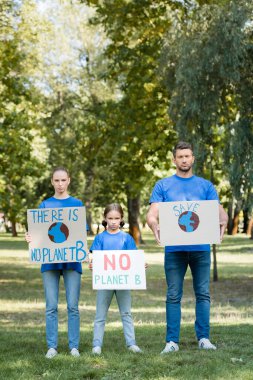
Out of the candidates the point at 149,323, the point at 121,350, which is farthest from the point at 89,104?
the point at 121,350

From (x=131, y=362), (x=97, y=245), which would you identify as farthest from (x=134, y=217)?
(x=131, y=362)

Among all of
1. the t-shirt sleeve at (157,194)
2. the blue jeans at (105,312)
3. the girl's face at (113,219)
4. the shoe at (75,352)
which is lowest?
the shoe at (75,352)

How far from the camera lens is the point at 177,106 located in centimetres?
1730

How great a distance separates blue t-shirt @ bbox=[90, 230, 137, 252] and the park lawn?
1089mm

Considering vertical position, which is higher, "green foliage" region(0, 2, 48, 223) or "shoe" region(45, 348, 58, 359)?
"green foliage" region(0, 2, 48, 223)

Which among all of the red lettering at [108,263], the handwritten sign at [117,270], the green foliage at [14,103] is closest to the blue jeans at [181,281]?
the handwritten sign at [117,270]

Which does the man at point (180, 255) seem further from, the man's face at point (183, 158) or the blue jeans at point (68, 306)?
the blue jeans at point (68, 306)

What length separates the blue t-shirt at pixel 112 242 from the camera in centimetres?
765

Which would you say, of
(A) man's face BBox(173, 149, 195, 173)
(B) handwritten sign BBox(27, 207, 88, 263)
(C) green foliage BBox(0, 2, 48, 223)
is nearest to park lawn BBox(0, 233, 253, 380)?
(B) handwritten sign BBox(27, 207, 88, 263)

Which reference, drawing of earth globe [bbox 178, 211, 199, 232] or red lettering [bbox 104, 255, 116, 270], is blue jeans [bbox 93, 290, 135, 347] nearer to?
red lettering [bbox 104, 255, 116, 270]

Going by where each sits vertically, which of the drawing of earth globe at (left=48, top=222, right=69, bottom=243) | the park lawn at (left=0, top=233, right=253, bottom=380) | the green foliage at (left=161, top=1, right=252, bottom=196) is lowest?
the park lawn at (left=0, top=233, right=253, bottom=380)

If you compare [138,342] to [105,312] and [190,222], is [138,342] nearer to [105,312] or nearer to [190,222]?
[105,312]

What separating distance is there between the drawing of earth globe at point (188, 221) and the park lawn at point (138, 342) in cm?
128

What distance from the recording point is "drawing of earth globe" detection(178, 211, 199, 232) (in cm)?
755
